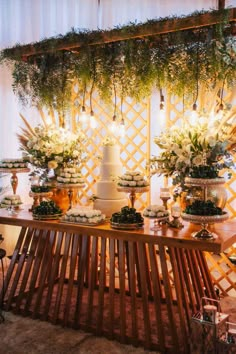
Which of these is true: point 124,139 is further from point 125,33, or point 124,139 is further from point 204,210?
point 204,210

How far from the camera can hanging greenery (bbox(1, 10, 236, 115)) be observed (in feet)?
9.97

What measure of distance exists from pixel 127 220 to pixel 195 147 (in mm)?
604

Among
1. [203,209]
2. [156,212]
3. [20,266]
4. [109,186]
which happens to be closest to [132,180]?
[109,186]

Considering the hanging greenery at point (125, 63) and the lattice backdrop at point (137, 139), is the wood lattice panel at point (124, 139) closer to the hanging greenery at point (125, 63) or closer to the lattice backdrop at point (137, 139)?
the lattice backdrop at point (137, 139)

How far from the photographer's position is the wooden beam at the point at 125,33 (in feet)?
9.59

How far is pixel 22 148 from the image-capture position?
11.1 ft

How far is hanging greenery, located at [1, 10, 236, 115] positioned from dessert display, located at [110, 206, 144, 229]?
1.14 m

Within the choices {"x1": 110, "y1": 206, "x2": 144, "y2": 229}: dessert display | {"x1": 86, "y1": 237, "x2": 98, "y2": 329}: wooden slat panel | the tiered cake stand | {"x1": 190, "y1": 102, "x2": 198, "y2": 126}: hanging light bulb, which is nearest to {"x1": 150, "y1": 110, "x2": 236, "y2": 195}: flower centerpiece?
{"x1": 190, "y1": 102, "x2": 198, "y2": 126}: hanging light bulb

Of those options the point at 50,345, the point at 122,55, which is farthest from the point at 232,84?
the point at 50,345

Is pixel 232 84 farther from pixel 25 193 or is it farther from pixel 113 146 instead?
pixel 25 193

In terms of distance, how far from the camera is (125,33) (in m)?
3.20

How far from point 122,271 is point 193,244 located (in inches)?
21.3

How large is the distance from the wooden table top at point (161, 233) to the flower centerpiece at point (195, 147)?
34cm

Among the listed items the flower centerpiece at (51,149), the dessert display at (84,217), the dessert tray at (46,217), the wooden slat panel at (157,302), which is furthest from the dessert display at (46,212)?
the wooden slat panel at (157,302)
